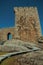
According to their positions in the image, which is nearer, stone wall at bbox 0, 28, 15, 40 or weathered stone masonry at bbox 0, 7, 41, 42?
weathered stone masonry at bbox 0, 7, 41, 42

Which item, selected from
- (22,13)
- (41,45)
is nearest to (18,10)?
(22,13)

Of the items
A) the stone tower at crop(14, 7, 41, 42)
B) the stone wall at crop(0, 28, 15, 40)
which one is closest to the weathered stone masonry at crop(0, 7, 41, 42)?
the stone tower at crop(14, 7, 41, 42)

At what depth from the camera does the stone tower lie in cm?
2672

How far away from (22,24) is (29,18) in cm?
137

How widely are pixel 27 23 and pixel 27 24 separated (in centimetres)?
17

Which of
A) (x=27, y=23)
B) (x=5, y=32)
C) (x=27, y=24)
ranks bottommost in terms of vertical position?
(x=5, y=32)

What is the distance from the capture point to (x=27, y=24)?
27375mm

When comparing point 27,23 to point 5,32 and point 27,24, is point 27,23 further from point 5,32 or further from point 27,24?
point 5,32

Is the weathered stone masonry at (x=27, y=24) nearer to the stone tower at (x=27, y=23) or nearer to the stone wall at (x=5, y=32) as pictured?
the stone tower at (x=27, y=23)

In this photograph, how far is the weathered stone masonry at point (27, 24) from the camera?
1050 inches

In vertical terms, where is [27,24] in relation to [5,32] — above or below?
above

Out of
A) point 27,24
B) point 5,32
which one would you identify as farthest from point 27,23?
point 5,32

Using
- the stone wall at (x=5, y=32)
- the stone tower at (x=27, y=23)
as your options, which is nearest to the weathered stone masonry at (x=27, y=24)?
the stone tower at (x=27, y=23)

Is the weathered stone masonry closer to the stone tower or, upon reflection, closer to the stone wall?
the stone tower
